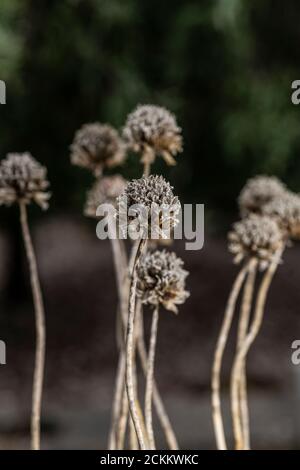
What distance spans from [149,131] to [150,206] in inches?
11.7

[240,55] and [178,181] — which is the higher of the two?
[240,55]

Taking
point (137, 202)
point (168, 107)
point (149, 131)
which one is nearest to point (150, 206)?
point (137, 202)

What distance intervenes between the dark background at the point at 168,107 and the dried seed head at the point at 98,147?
2.13 meters

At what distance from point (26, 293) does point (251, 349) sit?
4.14ft

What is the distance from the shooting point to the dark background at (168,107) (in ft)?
10.9

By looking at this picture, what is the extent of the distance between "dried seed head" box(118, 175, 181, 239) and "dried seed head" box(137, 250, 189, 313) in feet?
0.48

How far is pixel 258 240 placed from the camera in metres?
0.87

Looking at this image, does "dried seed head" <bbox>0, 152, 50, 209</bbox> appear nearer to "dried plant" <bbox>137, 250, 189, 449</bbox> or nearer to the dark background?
"dried plant" <bbox>137, 250, 189, 449</bbox>

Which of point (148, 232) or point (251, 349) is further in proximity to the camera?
point (251, 349)

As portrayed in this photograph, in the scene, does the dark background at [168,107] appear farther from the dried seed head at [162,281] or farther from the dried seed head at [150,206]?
the dried seed head at [150,206]

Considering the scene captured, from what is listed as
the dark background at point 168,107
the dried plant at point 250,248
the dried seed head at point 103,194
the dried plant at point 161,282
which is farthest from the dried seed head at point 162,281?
the dark background at point 168,107
